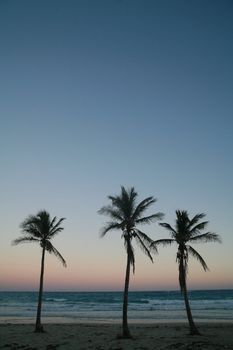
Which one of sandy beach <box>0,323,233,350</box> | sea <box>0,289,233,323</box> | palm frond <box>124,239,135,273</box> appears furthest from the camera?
sea <box>0,289,233,323</box>

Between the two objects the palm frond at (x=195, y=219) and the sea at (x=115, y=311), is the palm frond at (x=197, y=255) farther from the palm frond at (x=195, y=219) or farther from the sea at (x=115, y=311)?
the sea at (x=115, y=311)

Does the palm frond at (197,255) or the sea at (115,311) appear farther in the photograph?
the sea at (115,311)

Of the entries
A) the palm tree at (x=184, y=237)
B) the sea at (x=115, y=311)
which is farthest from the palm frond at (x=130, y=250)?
the sea at (x=115, y=311)

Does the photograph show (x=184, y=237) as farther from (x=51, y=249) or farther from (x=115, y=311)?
(x=115, y=311)

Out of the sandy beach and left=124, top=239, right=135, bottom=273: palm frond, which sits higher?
left=124, top=239, right=135, bottom=273: palm frond

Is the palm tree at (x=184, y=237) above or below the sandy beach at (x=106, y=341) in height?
above

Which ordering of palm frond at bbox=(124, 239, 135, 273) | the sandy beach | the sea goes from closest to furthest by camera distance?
the sandy beach < palm frond at bbox=(124, 239, 135, 273) < the sea

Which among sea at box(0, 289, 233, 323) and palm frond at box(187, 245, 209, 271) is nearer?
palm frond at box(187, 245, 209, 271)

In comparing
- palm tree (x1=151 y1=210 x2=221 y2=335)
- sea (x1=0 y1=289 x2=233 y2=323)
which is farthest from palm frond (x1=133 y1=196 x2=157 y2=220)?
sea (x1=0 y1=289 x2=233 y2=323)

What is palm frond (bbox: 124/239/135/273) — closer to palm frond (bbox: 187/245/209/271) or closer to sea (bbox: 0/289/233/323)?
palm frond (bbox: 187/245/209/271)

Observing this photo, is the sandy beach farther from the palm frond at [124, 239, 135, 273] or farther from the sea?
the sea

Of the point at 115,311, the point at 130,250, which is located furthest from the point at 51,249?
the point at 115,311

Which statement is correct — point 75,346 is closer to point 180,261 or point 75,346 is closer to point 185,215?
point 180,261

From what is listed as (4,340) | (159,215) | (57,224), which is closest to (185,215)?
(159,215)
